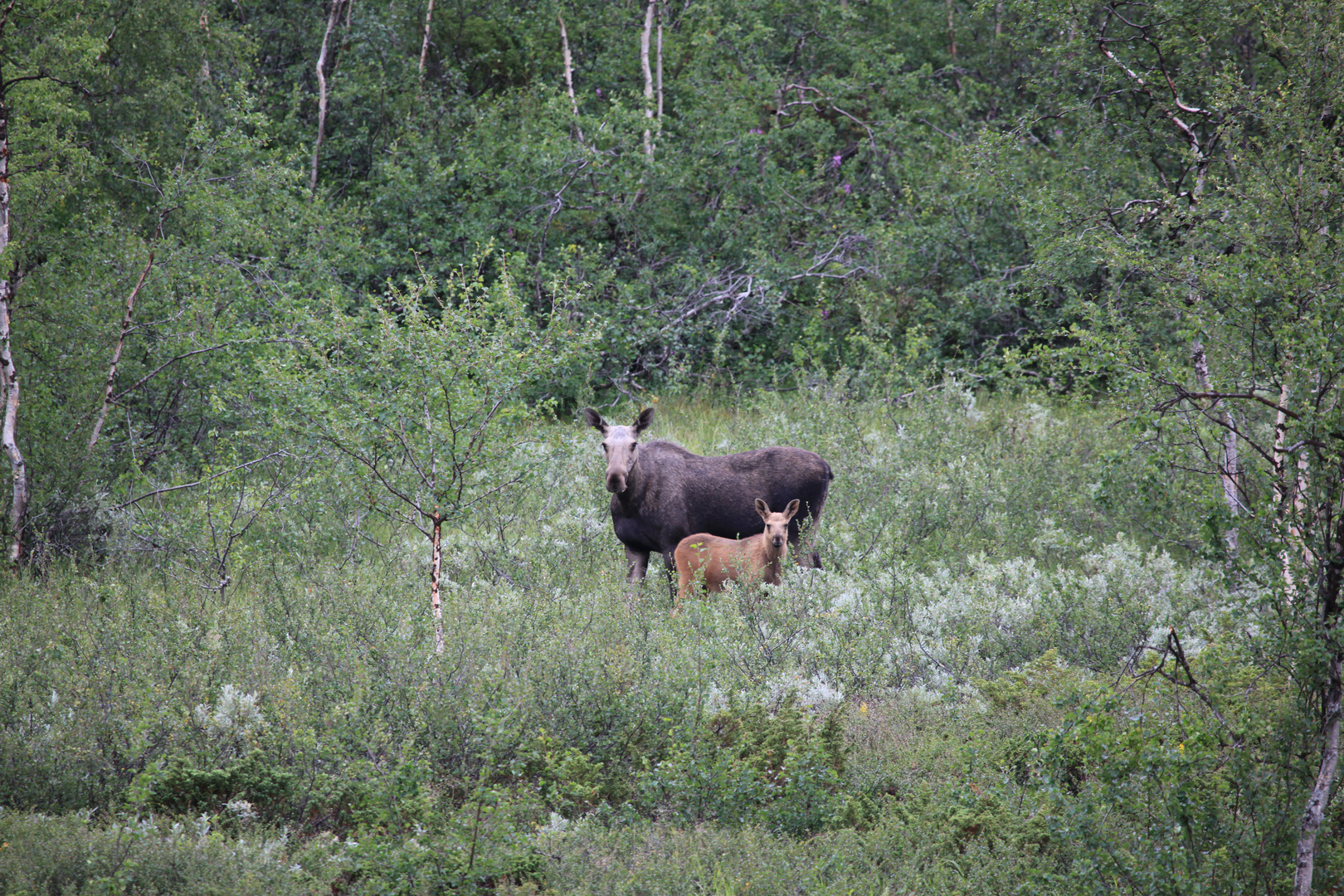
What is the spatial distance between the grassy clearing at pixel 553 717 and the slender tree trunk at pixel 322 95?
9.65 metres

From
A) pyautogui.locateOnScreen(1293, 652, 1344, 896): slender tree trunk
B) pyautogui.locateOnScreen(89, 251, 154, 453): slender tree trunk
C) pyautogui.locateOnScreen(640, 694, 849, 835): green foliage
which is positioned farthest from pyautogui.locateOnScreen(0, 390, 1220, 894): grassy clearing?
pyautogui.locateOnScreen(89, 251, 154, 453): slender tree trunk

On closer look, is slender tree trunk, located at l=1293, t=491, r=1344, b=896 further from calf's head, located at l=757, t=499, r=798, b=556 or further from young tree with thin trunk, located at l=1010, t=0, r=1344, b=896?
calf's head, located at l=757, t=499, r=798, b=556

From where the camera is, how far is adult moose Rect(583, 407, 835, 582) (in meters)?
9.60

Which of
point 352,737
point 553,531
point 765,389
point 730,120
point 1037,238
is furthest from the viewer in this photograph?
point 730,120

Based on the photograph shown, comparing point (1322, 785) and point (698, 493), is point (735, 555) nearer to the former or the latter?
point (698, 493)

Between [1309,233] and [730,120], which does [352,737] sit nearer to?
[1309,233]

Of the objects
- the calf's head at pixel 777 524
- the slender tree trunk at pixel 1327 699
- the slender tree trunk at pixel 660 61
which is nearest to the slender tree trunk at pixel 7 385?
the calf's head at pixel 777 524

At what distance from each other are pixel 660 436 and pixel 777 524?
200 inches

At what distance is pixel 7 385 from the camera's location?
9.10 metres

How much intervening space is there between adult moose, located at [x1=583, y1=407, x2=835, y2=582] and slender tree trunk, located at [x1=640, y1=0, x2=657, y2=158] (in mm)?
9301

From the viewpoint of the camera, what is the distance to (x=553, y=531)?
10688 millimetres

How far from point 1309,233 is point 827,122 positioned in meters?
15.6

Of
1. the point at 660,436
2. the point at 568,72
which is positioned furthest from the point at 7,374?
the point at 568,72

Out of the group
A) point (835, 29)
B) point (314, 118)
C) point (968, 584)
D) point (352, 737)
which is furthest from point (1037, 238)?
point (314, 118)
